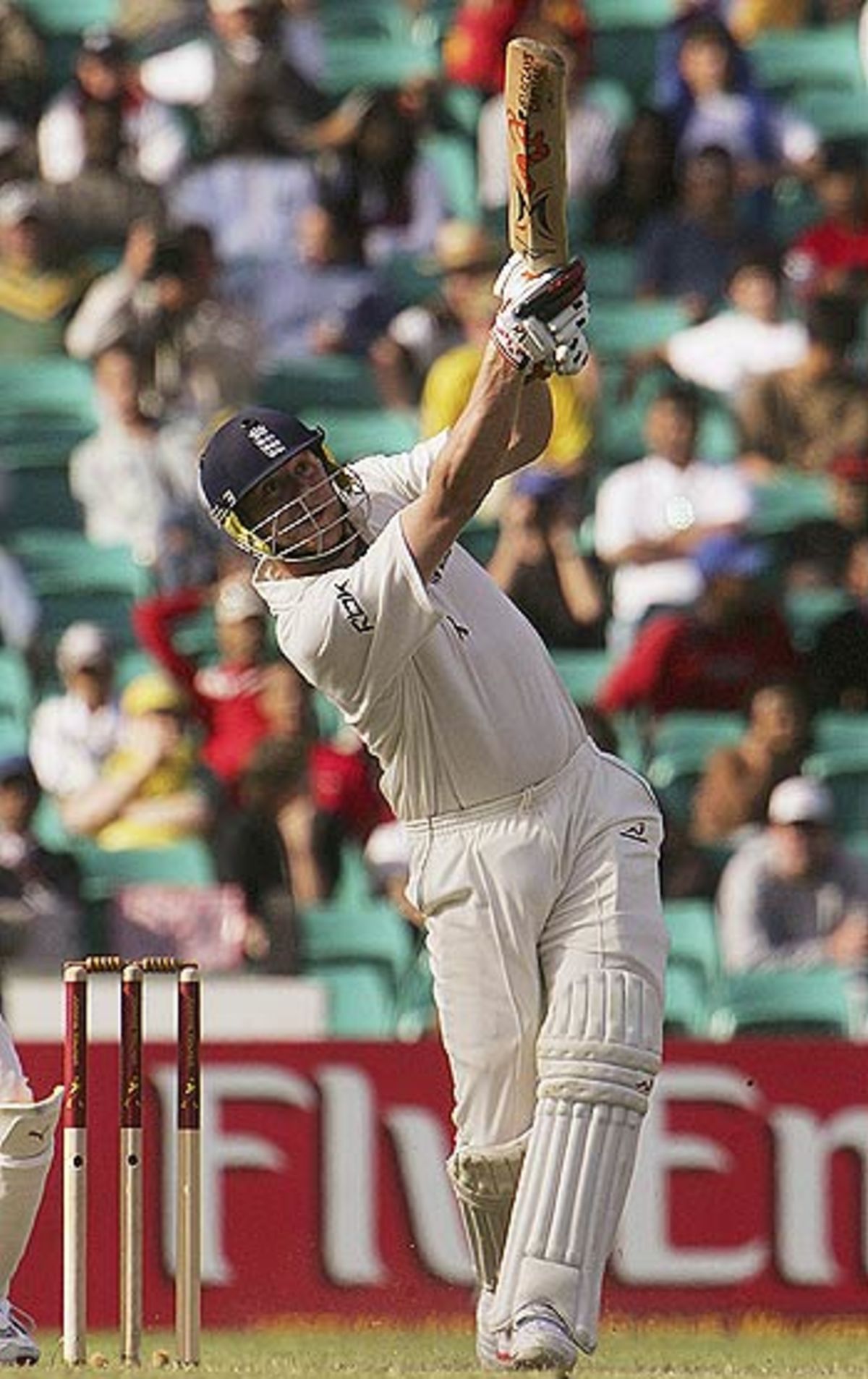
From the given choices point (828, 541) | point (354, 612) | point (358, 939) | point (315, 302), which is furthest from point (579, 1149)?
point (315, 302)

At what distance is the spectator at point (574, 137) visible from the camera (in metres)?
11.6

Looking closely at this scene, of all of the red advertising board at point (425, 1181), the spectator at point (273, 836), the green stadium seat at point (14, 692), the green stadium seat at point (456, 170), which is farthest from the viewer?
the green stadium seat at point (456, 170)

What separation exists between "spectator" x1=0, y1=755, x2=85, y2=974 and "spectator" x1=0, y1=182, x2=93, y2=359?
1897 mm

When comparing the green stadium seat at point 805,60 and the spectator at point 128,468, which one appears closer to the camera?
the spectator at point 128,468

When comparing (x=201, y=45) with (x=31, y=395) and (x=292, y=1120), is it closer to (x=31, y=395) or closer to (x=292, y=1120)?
(x=31, y=395)

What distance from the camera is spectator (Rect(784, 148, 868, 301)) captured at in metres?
11.4

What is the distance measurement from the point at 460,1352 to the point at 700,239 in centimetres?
538

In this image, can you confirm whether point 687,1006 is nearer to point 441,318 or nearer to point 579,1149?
point 441,318

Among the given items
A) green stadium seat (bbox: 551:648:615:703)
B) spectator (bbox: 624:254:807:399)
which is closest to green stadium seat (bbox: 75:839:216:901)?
green stadium seat (bbox: 551:648:615:703)

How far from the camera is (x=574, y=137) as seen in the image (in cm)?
1163

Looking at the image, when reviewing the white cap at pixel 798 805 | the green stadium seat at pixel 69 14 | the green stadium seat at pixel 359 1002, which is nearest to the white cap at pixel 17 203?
the green stadium seat at pixel 69 14

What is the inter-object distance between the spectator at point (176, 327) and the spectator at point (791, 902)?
2.54 meters

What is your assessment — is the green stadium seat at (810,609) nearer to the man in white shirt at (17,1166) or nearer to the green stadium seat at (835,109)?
the green stadium seat at (835,109)

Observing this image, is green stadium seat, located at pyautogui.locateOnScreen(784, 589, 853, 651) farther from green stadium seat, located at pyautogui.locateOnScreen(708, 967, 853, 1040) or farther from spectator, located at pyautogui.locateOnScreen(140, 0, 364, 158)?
spectator, located at pyautogui.locateOnScreen(140, 0, 364, 158)
